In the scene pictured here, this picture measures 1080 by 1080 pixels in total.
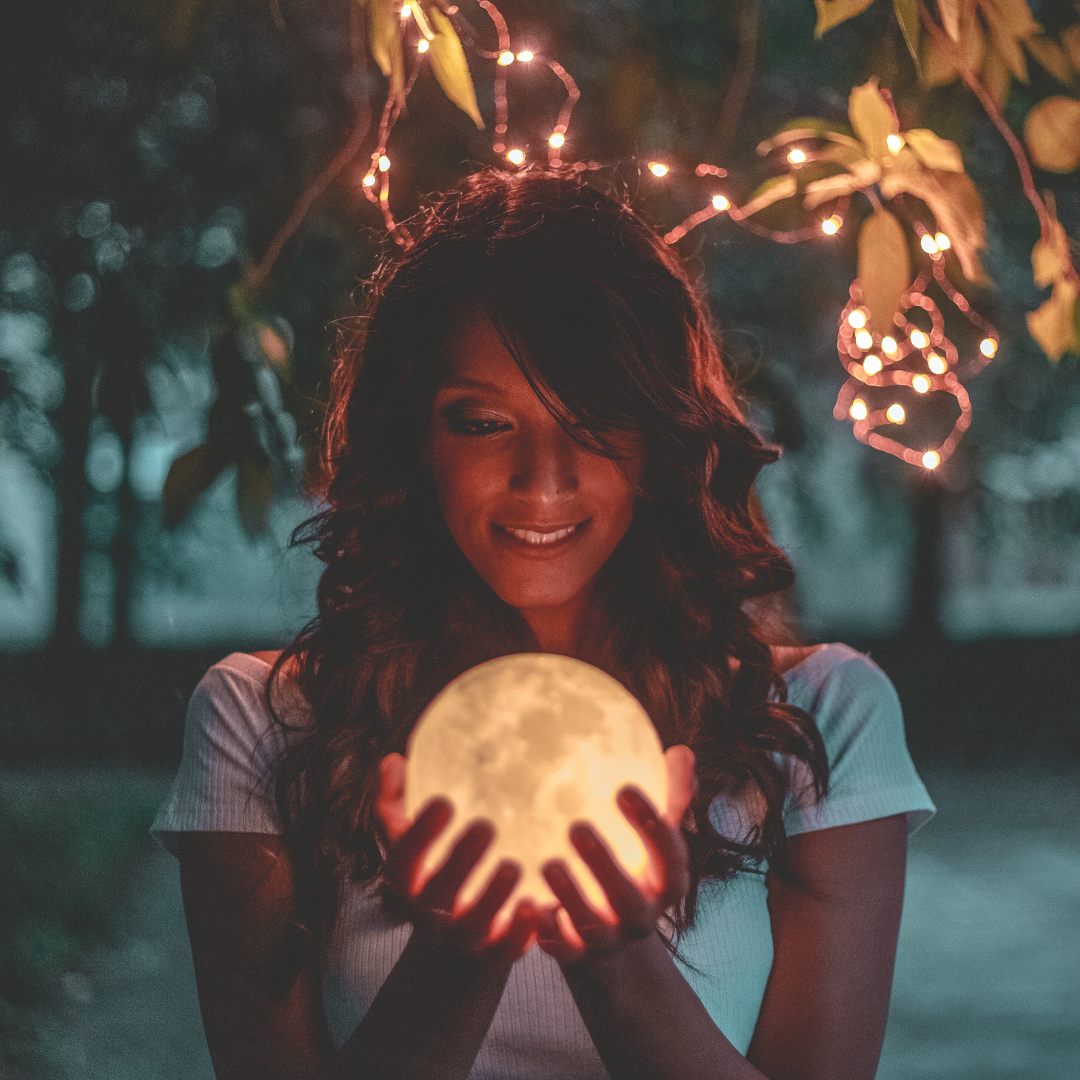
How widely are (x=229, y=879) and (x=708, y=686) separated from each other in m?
0.92

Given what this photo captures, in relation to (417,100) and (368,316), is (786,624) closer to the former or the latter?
(368,316)

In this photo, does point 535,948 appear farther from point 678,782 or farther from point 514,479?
point 514,479

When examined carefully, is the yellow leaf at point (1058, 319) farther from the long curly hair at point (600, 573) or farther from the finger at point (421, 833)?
the finger at point (421, 833)

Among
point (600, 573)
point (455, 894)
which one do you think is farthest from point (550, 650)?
point (455, 894)

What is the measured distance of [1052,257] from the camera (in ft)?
6.50

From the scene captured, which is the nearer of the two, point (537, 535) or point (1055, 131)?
point (537, 535)

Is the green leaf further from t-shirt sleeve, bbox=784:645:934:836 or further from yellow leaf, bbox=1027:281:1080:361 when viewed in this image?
t-shirt sleeve, bbox=784:645:934:836

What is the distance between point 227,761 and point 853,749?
1118 millimetres

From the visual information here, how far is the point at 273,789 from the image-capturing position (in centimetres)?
191

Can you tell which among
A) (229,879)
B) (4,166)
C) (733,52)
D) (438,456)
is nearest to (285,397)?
(438,456)

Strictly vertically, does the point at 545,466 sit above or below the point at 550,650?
above

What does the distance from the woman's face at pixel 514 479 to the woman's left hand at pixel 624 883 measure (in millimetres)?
A: 490

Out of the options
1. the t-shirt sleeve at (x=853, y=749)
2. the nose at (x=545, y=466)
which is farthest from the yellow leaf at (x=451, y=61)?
the t-shirt sleeve at (x=853, y=749)

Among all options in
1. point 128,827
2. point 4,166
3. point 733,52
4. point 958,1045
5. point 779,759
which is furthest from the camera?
point 128,827
